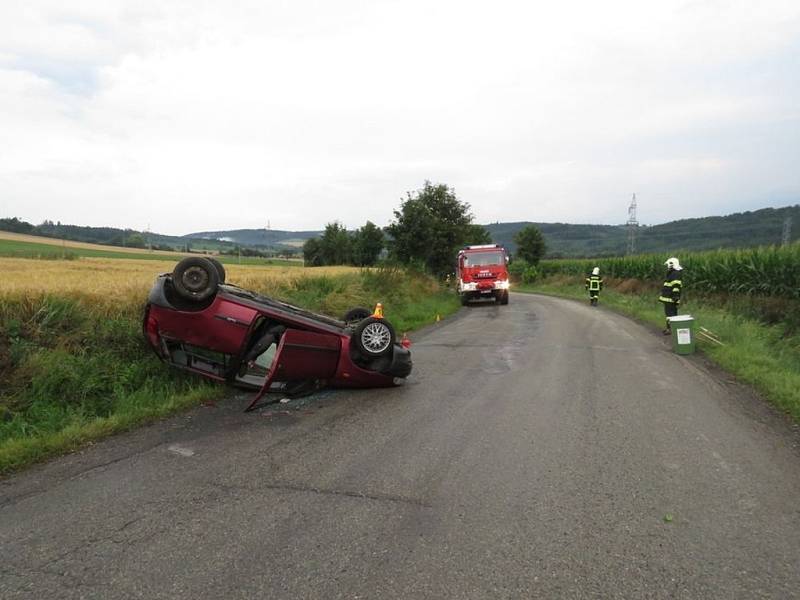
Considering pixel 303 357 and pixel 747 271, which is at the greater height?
pixel 747 271

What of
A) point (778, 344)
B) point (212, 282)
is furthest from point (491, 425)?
point (778, 344)

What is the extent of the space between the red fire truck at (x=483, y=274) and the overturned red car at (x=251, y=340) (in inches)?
676

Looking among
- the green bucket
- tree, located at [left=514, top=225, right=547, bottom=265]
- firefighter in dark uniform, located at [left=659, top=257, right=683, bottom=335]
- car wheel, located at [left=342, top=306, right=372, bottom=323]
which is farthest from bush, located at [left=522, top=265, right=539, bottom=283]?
car wheel, located at [left=342, top=306, right=372, bottom=323]

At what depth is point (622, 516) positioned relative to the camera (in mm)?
3539

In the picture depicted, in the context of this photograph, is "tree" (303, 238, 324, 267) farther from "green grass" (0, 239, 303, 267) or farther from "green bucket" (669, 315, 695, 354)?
"green bucket" (669, 315, 695, 354)

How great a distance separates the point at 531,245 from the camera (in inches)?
2569

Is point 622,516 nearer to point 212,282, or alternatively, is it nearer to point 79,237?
point 212,282

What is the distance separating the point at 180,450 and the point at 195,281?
2.36m

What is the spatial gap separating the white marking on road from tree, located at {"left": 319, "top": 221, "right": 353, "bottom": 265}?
7310 centimetres

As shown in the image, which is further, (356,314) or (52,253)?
(52,253)

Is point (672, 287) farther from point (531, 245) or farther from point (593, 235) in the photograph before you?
point (593, 235)

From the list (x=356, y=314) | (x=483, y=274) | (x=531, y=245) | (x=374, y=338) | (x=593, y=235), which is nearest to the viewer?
(x=374, y=338)

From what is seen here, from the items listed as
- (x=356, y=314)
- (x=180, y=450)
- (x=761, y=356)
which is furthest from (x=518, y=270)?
(x=180, y=450)

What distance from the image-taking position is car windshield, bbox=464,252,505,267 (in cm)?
2448
